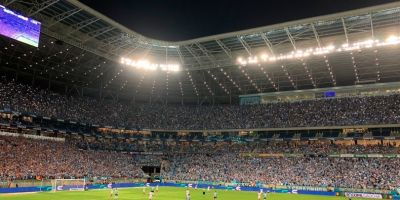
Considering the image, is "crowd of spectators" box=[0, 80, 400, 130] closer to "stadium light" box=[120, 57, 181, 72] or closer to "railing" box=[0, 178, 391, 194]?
"railing" box=[0, 178, 391, 194]

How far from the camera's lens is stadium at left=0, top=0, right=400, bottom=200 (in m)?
51.5

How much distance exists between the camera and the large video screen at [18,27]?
41.5 m

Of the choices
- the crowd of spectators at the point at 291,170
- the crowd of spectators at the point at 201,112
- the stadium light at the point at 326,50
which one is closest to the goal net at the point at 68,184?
the crowd of spectators at the point at 201,112

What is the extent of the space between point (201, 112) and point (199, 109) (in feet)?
5.35

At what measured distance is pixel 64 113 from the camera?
241 feet

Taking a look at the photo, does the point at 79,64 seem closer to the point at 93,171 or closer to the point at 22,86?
the point at 22,86

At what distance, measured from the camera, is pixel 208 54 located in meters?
65.2

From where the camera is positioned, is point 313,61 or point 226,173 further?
point 226,173

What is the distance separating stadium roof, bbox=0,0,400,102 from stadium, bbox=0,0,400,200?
296 mm

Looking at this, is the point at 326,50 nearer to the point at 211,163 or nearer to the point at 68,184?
the point at 211,163

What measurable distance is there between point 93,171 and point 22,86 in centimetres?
2236

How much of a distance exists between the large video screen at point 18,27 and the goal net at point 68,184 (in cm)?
2169

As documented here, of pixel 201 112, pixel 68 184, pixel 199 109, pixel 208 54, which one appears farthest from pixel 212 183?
pixel 68 184

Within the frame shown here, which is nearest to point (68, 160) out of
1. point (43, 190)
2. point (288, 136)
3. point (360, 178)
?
point (43, 190)
